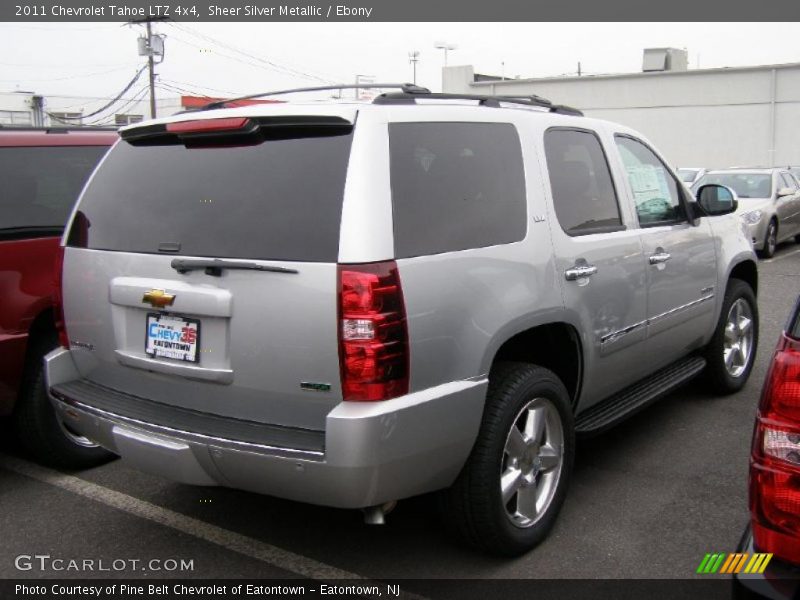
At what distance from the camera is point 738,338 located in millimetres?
5836

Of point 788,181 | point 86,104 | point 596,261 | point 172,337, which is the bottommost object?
point 172,337

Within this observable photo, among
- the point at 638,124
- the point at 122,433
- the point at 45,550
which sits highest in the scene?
the point at 638,124

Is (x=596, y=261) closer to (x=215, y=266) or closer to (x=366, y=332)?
(x=366, y=332)

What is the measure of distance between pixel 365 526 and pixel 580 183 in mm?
2052

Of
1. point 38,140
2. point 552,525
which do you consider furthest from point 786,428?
point 38,140

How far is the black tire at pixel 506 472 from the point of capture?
10.6 feet

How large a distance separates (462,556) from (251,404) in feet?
4.02

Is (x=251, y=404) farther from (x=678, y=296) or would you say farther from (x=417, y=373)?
(x=678, y=296)

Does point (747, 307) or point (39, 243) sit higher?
point (39, 243)

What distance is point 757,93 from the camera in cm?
3288

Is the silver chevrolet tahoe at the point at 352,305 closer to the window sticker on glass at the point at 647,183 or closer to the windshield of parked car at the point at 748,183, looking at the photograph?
the window sticker on glass at the point at 647,183

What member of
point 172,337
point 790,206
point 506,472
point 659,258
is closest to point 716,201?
point 659,258

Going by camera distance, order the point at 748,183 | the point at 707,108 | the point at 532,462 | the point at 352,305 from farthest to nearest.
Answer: the point at 707,108 < the point at 748,183 < the point at 532,462 < the point at 352,305

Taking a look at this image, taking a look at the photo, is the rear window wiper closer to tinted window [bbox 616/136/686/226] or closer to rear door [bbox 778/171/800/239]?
tinted window [bbox 616/136/686/226]
